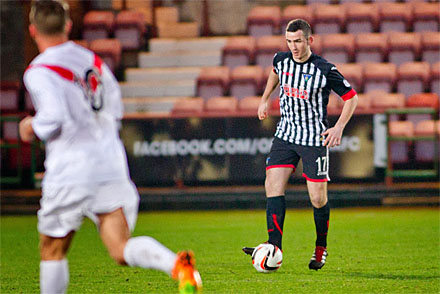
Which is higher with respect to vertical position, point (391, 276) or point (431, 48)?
point (431, 48)

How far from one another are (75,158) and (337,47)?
1173 centimetres

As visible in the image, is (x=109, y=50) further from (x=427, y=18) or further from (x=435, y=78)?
(x=427, y=18)

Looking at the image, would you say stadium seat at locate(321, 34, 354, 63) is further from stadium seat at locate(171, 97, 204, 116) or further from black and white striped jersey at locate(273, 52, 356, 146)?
black and white striped jersey at locate(273, 52, 356, 146)

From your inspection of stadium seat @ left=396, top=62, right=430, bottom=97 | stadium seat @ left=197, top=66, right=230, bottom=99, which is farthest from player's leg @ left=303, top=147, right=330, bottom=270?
stadium seat @ left=396, top=62, right=430, bottom=97

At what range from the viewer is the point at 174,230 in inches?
359

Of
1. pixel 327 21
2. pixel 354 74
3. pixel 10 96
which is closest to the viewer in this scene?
pixel 10 96

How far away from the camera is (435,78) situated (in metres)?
14.0

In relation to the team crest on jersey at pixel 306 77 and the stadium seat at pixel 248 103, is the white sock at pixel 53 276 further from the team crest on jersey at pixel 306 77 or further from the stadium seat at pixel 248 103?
the stadium seat at pixel 248 103

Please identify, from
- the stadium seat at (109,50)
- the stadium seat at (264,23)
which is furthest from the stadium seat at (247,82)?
the stadium seat at (109,50)

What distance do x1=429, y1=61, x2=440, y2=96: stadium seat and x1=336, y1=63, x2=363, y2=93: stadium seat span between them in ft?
4.48

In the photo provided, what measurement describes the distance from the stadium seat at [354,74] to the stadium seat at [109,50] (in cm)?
459

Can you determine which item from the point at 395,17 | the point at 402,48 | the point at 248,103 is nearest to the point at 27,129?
the point at 248,103

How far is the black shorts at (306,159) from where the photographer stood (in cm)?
589

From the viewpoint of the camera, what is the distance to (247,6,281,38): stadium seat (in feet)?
52.0
